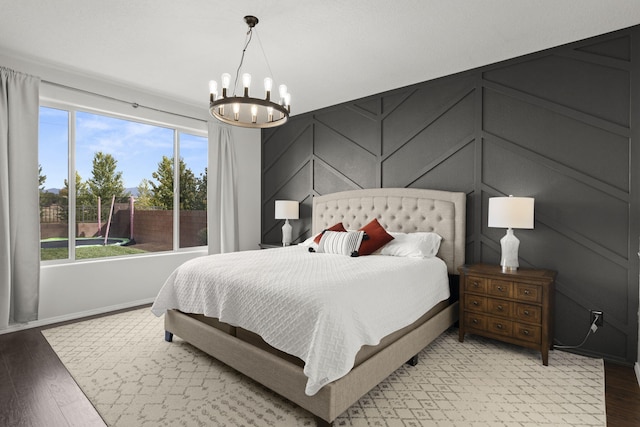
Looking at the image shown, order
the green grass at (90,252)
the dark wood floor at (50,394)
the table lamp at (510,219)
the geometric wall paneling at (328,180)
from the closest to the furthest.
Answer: the dark wood floor at (50,394) < the table lamp at (510,219) < the green grass at (90,252) < the geometric wall paneling at (328,180)

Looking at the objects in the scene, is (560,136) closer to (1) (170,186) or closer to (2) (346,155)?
(2) (346,155)

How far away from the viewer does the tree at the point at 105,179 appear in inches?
160

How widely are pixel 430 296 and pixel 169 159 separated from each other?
3945 millimetres

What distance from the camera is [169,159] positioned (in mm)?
4738

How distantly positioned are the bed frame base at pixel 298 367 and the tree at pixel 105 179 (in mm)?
2136

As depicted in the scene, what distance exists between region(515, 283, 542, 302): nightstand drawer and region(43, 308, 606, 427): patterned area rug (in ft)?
1.70

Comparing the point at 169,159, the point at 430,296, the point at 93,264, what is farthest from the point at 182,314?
the point at 169,159

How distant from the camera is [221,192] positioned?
498 centimetres

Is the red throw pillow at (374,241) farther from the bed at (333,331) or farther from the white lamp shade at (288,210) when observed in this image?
the white lamp shade at (288,210)

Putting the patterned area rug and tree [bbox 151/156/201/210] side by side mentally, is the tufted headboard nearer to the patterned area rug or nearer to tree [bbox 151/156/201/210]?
the patterned area rug

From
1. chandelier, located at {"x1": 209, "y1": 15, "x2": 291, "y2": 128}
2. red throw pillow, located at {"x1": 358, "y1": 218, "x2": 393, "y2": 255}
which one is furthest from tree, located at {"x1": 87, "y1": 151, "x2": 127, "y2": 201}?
red throw pillow, located at {"x1": 358, "y1": 218, "x2": 393, "y2": 255}

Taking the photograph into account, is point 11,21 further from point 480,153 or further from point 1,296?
point 480,153

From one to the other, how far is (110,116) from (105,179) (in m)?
0.79

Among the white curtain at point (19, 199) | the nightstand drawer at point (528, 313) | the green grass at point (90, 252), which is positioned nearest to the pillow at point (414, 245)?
the nightstand drawer at point (528, 313)
